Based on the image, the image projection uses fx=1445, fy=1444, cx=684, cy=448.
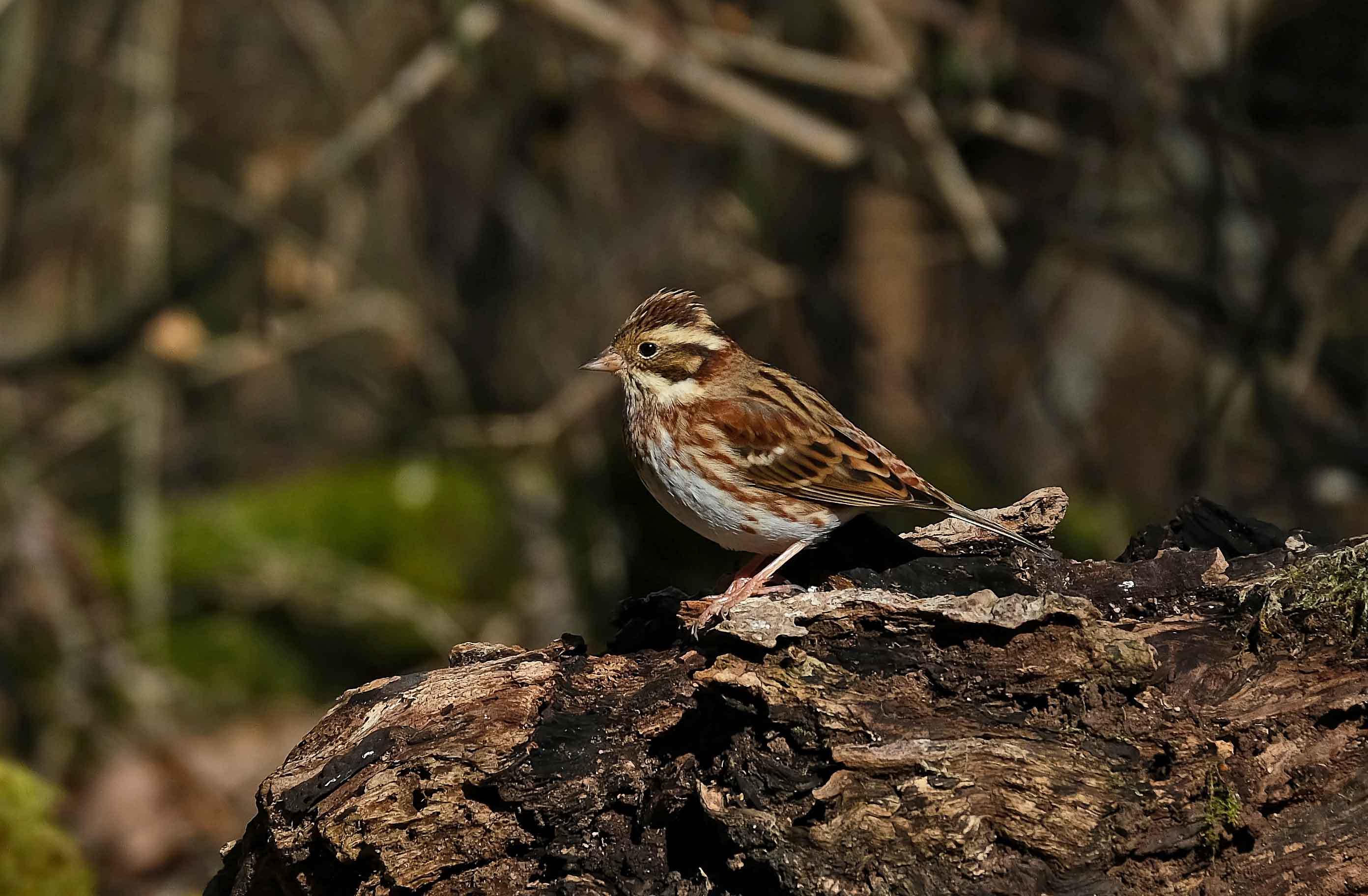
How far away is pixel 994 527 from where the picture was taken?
148 inches

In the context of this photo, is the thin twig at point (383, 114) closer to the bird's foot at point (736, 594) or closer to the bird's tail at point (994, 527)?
the bird's foot at point (736, 594)

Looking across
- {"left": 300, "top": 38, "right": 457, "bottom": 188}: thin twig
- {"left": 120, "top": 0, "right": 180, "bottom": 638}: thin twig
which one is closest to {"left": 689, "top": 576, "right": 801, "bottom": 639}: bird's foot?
{"left": 300, "top": 38, "right": 457, "bottom": 188}: thin twig

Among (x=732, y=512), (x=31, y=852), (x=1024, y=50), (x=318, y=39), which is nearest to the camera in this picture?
(x=31, y=852)

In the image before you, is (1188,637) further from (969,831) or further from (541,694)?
(541,694)

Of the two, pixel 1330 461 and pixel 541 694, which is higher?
pixel 1330 461

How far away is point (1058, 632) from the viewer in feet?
10.1

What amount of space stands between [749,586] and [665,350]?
108 centimetres

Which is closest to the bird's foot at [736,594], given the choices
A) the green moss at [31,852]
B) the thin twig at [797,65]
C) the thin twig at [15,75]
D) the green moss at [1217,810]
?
the green moss at [1217,810]

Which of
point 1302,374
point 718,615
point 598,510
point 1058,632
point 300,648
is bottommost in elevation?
point 300,648

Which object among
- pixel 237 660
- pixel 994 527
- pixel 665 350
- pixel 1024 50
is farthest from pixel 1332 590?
pixel 237 660

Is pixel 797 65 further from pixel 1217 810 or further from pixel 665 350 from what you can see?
pixel 1217 810

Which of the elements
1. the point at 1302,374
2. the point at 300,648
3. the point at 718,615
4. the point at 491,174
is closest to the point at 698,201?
the point at 491,174

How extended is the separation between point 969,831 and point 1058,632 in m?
0.47

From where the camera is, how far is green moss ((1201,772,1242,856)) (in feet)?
9.79
